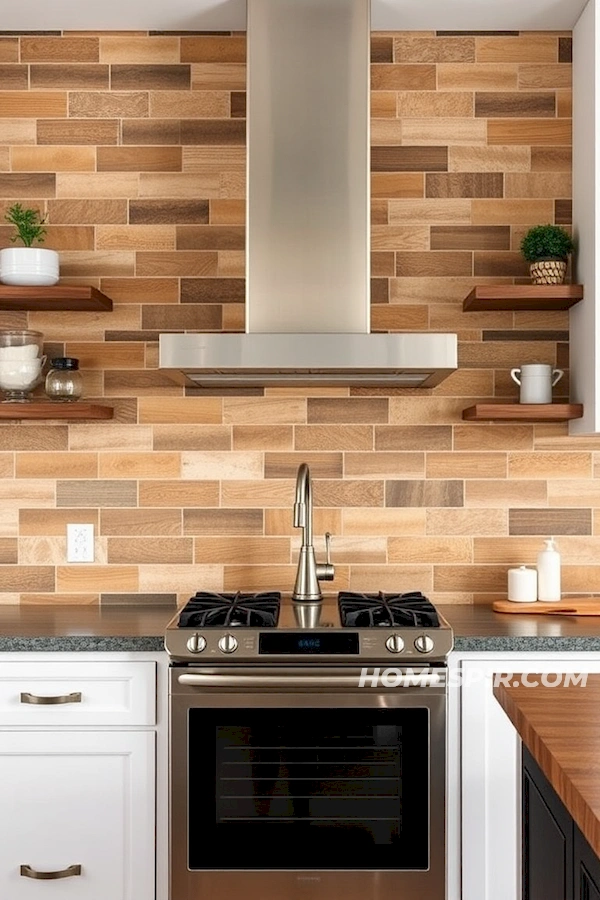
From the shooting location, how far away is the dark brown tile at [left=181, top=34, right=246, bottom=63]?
9.69 feet

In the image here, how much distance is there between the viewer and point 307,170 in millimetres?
2562

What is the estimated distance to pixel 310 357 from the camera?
2.38 meters

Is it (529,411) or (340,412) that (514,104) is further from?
(340,412)

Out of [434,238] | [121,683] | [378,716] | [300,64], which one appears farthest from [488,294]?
[121,683]

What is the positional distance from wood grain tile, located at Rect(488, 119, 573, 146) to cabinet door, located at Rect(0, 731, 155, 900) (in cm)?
215

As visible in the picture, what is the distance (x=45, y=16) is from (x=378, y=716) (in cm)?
235

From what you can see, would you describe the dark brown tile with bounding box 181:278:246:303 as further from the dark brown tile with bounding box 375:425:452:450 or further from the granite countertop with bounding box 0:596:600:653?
the granite countertop with bounding box 0:596:600:653

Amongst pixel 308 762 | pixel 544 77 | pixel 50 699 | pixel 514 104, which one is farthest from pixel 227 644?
pixel 544 77

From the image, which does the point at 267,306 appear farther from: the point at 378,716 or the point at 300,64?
the point at 378,716

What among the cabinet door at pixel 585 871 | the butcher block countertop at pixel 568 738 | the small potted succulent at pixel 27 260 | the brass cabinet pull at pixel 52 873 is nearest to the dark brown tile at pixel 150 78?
the small potted succulent at pixel 27 260

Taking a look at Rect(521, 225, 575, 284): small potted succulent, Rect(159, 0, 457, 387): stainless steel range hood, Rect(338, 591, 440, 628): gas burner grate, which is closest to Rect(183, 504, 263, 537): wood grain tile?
Rect(338, 591, 440, 628): gas burner grate

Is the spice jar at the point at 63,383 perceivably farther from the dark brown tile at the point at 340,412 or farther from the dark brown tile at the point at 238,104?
the dark brown tile at the point at 238,104

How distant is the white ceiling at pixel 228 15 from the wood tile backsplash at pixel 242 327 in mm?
51

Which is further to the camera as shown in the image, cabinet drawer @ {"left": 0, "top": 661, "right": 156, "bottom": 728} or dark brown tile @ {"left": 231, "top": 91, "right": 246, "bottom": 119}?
dark brown tile @ {"left": 231, "top": 91, "right": 246, "bottom": 119}
